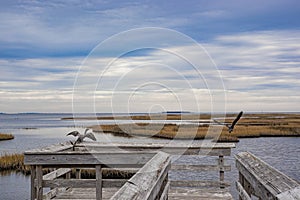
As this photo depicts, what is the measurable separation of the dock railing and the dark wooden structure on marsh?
18 millimetres

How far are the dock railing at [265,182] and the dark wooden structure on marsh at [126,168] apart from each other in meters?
0.02

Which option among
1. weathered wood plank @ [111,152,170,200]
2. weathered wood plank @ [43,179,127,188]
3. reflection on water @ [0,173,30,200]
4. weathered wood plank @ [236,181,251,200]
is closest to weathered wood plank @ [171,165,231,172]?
weathered wood plank @ [43,179,127,188]

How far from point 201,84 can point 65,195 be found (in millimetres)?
3443

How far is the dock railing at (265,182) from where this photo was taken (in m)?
2.08

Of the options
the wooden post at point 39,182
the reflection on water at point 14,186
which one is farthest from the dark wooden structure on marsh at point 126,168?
the reflection on water at point 14,186

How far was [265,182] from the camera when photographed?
289cm

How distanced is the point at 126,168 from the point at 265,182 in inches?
171

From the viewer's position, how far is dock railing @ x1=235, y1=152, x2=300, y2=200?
2084 mm

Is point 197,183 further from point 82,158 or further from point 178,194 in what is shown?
point 82,158

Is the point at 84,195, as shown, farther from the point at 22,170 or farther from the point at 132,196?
the point at 22,170

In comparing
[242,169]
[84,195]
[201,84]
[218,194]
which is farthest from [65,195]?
[242,169]

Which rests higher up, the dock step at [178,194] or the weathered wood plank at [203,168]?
the weathered wood plank at [203,168]

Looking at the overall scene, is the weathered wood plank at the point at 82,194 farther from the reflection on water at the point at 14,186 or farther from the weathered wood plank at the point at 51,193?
the reflection on water at the point at 14,186

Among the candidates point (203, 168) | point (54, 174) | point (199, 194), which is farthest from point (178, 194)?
point (54, 174)
